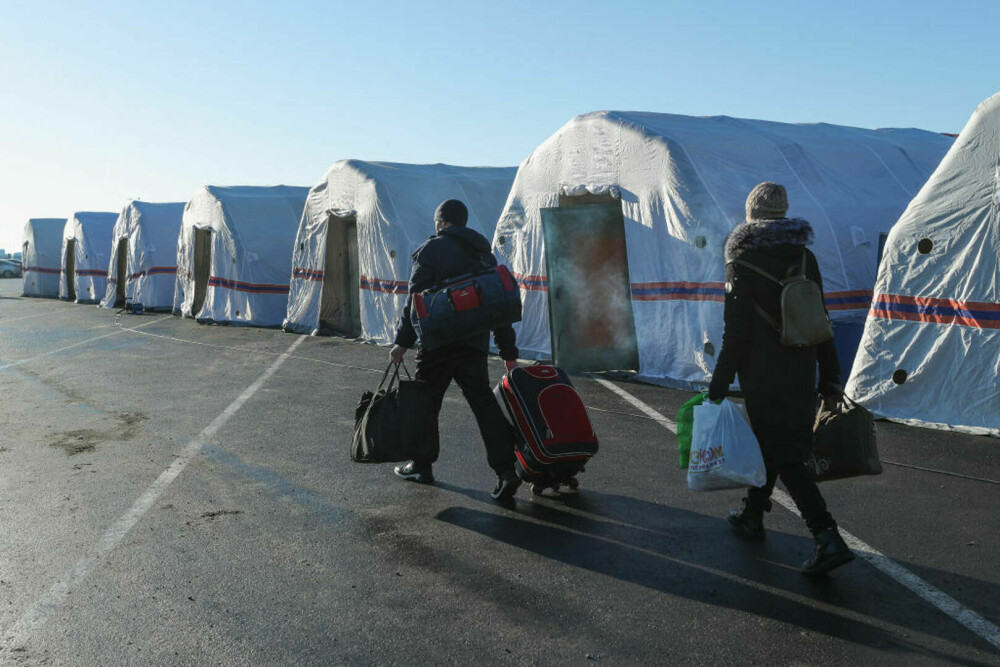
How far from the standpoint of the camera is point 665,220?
10.9 m

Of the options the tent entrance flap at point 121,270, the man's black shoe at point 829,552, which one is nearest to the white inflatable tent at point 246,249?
the tent entrance flap at point 121,270

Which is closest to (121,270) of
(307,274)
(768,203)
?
(307,274)

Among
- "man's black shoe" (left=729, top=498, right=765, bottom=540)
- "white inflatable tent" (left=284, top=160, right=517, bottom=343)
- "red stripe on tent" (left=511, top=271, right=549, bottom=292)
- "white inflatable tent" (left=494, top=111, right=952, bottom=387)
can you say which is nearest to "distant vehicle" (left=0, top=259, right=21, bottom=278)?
"white inflatable tent" (left=284, top=160, right=517, bottom=343)

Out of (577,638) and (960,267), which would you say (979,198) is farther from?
(577,638)

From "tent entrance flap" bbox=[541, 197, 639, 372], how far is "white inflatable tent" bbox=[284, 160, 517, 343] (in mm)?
4449

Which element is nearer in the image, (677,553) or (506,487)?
(677,553)

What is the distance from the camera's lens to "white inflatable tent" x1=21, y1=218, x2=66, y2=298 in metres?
41.1

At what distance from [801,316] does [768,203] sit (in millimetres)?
627

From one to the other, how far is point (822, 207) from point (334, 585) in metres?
9.11

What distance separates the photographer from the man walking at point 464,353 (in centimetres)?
567

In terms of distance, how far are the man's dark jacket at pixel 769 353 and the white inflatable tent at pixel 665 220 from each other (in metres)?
5.85

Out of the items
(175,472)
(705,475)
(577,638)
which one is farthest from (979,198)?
(175,472)

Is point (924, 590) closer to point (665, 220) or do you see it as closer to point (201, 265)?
point (665, 220)

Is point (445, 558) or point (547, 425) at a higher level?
point (547, 425)
